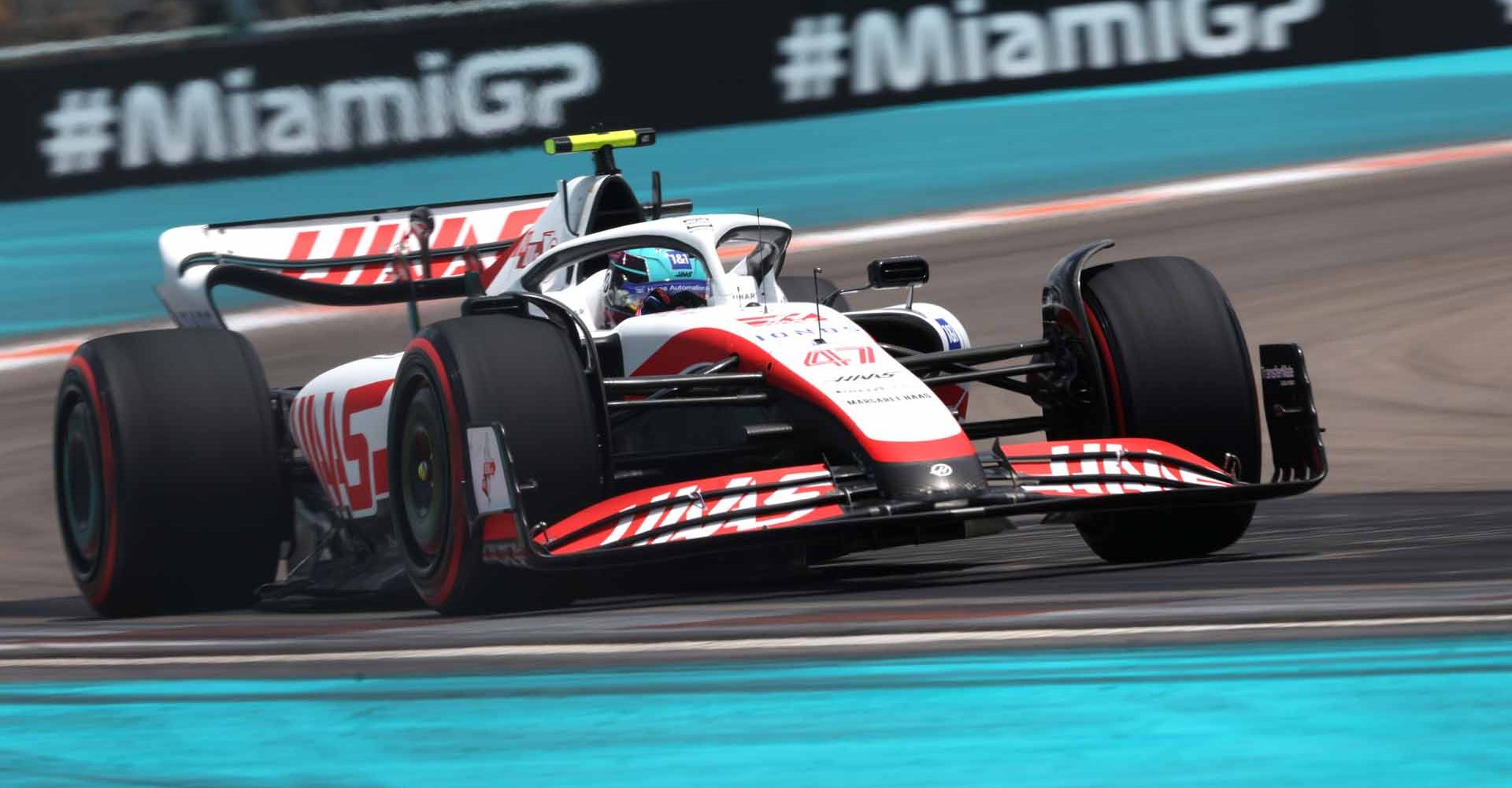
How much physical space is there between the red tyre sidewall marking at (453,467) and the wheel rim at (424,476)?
67 mm

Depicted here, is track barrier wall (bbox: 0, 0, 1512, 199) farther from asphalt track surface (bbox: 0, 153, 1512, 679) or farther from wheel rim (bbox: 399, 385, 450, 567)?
wheel rim (bbox: 399, 385, 450, 567)

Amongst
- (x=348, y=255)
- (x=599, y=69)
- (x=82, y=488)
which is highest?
(x=599, y=69)

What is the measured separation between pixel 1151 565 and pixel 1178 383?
62cm

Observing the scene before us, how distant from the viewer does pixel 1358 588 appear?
19.7ft

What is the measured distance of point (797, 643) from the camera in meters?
5.74

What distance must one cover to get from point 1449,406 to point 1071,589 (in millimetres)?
5608

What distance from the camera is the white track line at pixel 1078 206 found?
53.5ft

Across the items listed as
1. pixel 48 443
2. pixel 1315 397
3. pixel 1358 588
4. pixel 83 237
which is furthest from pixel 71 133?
pixel 1358 588

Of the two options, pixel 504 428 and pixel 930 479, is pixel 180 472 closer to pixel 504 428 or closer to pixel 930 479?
pixel 504 428

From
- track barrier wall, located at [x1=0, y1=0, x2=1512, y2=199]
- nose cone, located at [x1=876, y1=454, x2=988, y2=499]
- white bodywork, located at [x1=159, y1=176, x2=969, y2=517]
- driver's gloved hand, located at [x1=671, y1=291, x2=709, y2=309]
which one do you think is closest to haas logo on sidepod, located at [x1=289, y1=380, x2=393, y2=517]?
white bodywork, located at [x1=159, y1=176, x2=969, y2=517]

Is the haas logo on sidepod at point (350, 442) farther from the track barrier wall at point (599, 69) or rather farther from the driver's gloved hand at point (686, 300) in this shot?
the track barrier wall at point (599, 69)

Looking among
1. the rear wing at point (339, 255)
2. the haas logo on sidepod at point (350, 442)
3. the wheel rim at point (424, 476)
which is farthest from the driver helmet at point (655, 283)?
the rear wing at point (339, 255)

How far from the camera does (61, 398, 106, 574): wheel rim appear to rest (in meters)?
8.62

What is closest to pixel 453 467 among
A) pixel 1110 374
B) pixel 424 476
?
pixel 424 476
